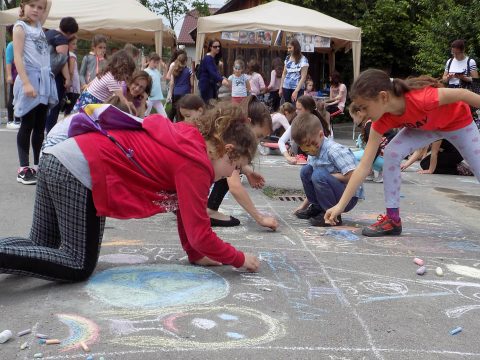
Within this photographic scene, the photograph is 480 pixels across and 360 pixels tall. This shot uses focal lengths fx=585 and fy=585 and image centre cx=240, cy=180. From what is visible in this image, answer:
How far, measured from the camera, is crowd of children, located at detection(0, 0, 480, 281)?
2555 mm

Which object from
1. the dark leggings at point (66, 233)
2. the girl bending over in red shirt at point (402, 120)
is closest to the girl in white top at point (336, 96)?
the girl bending over in red shirt at point (402, 120)

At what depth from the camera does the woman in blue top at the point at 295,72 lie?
10.1 m

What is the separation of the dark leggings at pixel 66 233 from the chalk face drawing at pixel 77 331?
287 millimetres

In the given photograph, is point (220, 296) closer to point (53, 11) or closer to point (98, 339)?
point (98, 339)

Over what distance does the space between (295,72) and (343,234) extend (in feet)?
21.9

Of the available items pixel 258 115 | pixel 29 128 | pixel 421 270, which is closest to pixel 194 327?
pixel 421 270

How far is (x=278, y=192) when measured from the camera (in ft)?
19.1

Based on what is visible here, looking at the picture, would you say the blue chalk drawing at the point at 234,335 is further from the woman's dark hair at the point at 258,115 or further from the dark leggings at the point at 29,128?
the dark leggings at the point at 29,128

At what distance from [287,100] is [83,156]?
8.45m

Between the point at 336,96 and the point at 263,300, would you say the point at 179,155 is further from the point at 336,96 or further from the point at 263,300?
the point at 336,96

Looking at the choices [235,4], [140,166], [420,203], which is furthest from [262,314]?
[235,4]

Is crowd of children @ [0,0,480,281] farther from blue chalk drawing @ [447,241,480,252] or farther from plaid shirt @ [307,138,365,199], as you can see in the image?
blue chalk drawing @ [447,241,480,252]

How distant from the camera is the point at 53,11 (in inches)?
491

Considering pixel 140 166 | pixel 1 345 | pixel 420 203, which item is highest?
pixel 140 166
